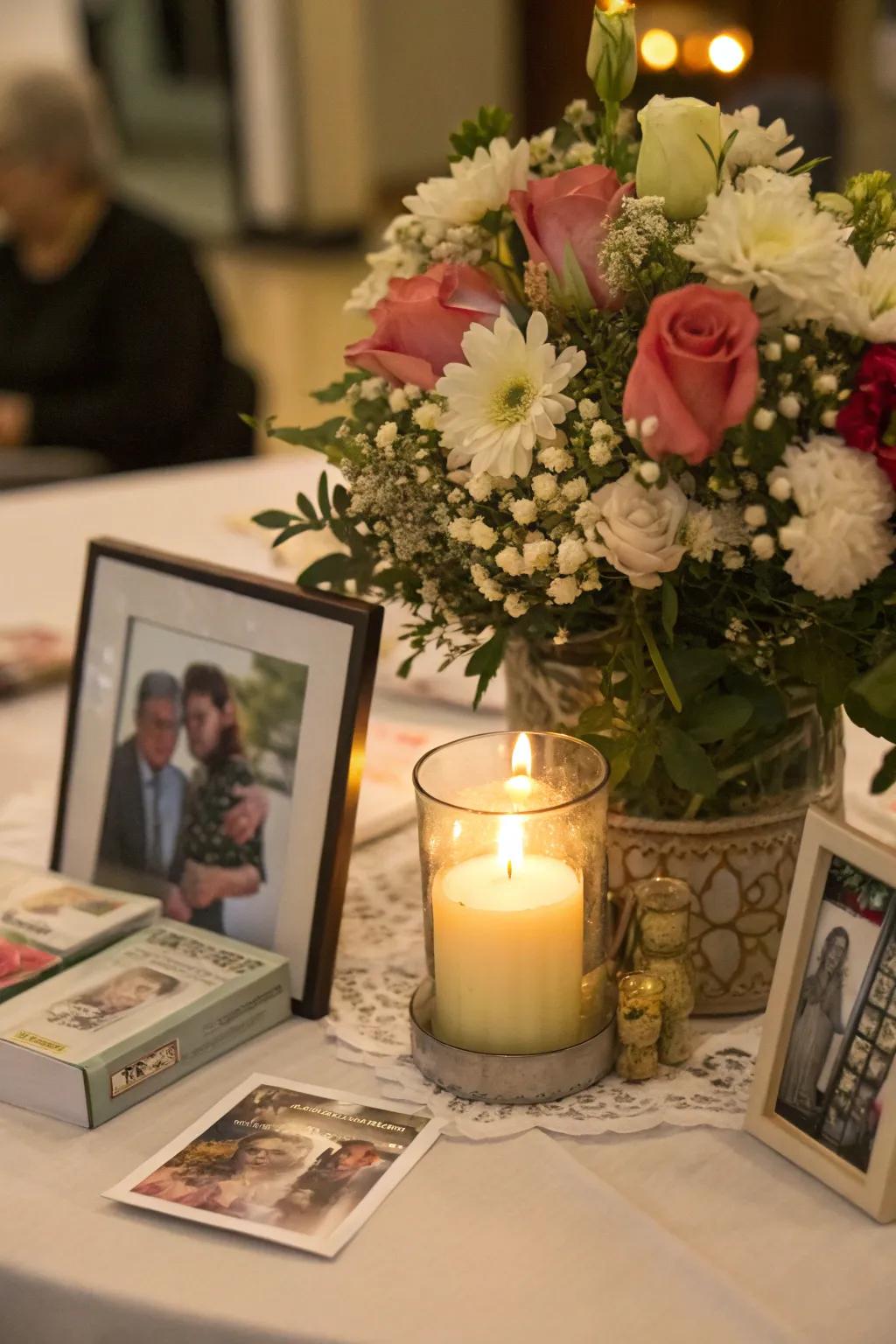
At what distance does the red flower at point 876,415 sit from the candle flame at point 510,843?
283 millimetres

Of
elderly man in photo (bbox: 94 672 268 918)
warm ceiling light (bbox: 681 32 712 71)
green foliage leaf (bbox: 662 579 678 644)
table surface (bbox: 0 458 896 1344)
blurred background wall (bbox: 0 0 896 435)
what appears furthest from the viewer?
blurred background wall (bbox: 0 0 896 435)

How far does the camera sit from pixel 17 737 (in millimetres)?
1536

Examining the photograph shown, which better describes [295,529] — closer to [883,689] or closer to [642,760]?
[642,760]

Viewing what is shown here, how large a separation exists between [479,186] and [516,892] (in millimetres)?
449

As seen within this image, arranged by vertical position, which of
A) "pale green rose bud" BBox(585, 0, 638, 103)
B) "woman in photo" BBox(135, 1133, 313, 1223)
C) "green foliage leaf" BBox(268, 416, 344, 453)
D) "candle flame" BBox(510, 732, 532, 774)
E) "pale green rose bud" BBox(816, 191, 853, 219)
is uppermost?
"pale green rose bud" BBox(585, 0, 638, 103)

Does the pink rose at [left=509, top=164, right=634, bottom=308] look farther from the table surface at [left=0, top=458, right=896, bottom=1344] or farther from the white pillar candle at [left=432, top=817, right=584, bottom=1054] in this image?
the table surface at [left=0, top=458, right=896, bottom=1344]

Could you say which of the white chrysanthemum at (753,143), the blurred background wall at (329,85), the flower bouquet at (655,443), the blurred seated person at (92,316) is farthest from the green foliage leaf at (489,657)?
the blurred background wall at (329,85)

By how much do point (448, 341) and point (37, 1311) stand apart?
1.95 ft

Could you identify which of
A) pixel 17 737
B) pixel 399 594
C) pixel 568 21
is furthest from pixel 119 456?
pixel 568 21

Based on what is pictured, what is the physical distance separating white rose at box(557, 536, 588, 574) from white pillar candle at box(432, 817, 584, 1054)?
150 mm

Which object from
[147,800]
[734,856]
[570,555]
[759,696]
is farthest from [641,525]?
[147,800]

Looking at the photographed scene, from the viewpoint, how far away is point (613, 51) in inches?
37.0

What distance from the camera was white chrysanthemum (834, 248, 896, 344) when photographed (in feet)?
2.76

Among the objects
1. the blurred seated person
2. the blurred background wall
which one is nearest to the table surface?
the blurred seated person
